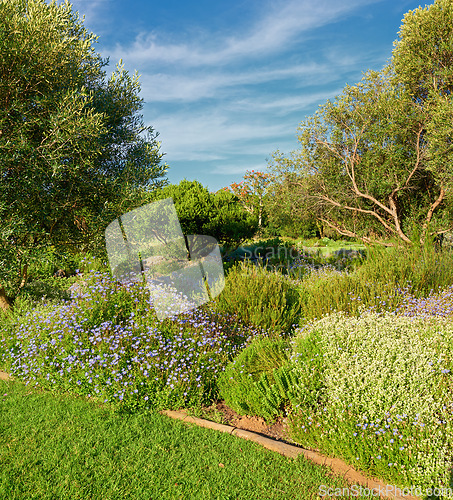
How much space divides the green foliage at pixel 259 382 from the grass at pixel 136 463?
0.53 meters

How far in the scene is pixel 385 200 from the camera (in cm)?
1523

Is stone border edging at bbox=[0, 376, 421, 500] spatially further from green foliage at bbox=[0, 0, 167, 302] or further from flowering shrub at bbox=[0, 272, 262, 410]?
green foliage at bbox=[0, 0, 167, 302]

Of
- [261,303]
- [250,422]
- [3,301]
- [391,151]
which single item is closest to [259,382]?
[250,422]

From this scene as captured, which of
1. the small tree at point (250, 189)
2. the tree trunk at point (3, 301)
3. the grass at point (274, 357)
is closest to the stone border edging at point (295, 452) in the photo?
the grass at point (274, 357)

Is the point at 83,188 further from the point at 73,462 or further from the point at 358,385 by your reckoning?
the point at 358,385

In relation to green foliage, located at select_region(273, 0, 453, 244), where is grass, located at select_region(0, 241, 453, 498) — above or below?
below

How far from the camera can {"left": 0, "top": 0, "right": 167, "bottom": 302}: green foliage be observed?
6.63m

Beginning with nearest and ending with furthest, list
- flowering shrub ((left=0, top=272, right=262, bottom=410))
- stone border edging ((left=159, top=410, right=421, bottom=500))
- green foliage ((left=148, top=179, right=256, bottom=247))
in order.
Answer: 1. stone border edging ((left=159, top=410, right=421, bottom=500))
2. flowering shrub ((left=0, top=272, right=262, bottom=410))
3. green foliage ((left=148, top=179, right=256, bottom=247))

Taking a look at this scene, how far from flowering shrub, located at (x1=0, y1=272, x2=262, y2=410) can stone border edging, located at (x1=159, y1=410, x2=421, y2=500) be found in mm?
306

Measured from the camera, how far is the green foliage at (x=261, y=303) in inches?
255

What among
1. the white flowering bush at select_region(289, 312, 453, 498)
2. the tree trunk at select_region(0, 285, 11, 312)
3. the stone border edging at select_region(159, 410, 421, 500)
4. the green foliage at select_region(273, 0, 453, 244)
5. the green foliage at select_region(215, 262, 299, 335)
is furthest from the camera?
the green foliage at select_region(273, 0, 453, 244)

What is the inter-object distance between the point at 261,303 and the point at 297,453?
319 cm

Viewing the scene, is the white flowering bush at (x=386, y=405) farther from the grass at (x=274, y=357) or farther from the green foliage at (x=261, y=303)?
the green foliage at (x=261, y=303)

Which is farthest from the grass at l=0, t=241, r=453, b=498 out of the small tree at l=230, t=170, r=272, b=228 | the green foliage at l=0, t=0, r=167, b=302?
the small tree at l=230, t=170, r=272, b=228
